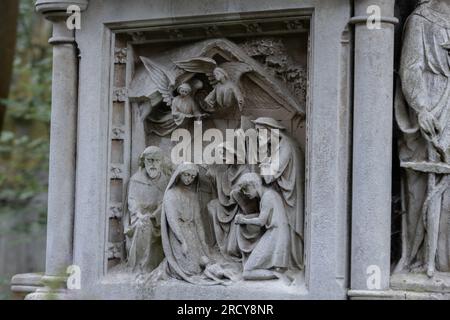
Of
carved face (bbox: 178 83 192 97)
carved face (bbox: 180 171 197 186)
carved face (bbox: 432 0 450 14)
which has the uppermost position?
carved face (bbox: 432 0 450 14)

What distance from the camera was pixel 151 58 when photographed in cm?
1316

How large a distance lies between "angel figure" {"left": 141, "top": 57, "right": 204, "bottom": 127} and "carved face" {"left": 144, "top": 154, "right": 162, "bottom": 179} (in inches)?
15.5

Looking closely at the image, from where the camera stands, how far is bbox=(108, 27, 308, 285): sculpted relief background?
12.2m

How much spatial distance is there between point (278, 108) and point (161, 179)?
4.40 feet

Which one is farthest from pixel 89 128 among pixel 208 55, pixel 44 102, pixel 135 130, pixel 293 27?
pixel 44 102

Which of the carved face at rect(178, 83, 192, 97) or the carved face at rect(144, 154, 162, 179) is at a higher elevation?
the carved face at rect(178, 83, 192, 97)

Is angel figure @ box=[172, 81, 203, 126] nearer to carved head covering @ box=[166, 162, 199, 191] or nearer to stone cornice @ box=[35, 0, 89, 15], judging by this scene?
carved head covering @ box=[166, 162, 199, 191]

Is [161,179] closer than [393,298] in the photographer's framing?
No

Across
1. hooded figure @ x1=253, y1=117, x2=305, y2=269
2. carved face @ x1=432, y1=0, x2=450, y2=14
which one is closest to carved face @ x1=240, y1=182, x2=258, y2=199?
hooded figure @ x1=253, y1=117, x2=305, y2=269

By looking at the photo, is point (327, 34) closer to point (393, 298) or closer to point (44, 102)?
point (393, 298)

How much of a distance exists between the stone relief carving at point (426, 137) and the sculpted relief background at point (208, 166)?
3.14 feet

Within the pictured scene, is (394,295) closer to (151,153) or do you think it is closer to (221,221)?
(221,221)

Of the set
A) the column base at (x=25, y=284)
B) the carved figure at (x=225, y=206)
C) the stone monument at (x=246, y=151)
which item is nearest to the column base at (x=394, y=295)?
the stone monument at (x=246, y=151)

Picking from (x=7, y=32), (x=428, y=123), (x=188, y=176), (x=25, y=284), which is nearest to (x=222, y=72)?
(x=188, y=176)
